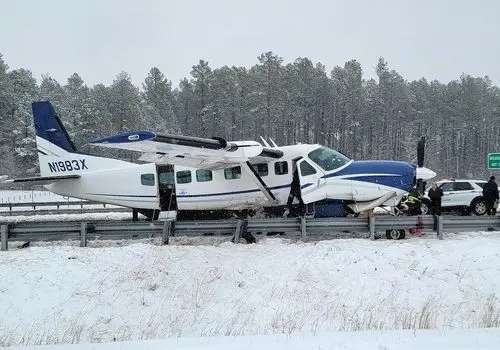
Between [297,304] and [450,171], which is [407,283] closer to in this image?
[297,304]

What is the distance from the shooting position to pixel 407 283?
10.1m

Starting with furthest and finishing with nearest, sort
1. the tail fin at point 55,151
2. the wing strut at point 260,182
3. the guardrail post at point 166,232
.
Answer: the tail fin at point 55,151, the wing strut at point 260,182, the guardrail post at point 166,232

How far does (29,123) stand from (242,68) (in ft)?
100.0

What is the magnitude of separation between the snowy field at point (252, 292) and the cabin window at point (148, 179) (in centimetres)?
458

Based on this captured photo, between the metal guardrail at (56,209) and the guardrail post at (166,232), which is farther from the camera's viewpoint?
the metal guardrail at (56,209)

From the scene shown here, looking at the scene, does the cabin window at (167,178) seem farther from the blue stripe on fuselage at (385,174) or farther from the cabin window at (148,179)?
the blue stripe on fuselage at (385,174)

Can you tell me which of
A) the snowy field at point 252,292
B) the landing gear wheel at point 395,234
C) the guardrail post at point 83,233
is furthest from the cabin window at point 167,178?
the landing gear wheel at point 395,234

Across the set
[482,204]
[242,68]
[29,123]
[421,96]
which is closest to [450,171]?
[421,96]

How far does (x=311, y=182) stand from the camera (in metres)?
14.2

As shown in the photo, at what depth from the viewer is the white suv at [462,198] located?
1997cm

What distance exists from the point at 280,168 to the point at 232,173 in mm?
1595

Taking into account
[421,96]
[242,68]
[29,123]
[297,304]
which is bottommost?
[297,304]

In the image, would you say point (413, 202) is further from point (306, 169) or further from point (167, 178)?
point (167, 178)

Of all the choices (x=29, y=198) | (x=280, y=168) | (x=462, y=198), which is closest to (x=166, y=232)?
(x=280, y=168)
